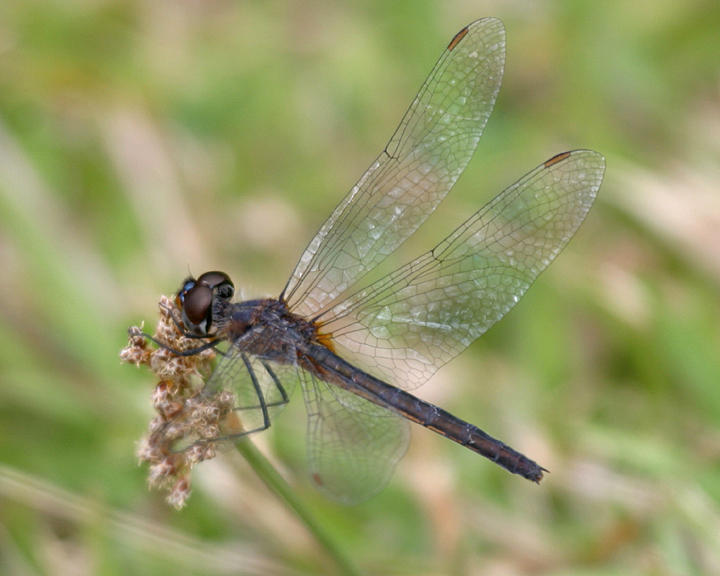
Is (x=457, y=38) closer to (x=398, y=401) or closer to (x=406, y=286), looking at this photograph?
(x=406, y=286)

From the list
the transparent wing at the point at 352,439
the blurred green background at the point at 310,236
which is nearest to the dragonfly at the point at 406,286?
the transparent wing at the point at 352,439

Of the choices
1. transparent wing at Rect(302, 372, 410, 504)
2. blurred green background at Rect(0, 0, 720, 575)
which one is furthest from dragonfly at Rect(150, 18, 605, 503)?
blurred green background at Rect(0, 0, 720, 575)

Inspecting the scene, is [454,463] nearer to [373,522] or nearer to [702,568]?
[373,522]

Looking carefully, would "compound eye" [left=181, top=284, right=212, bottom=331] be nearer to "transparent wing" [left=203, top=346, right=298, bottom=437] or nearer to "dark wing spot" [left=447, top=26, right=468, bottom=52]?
"transparent wing" [left=203, top=346, right=298, bottom=437]

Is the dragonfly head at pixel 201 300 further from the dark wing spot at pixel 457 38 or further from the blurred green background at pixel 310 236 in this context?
the dark wing spot at pixel 457 38

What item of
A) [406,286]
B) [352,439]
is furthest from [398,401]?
[406,286]
